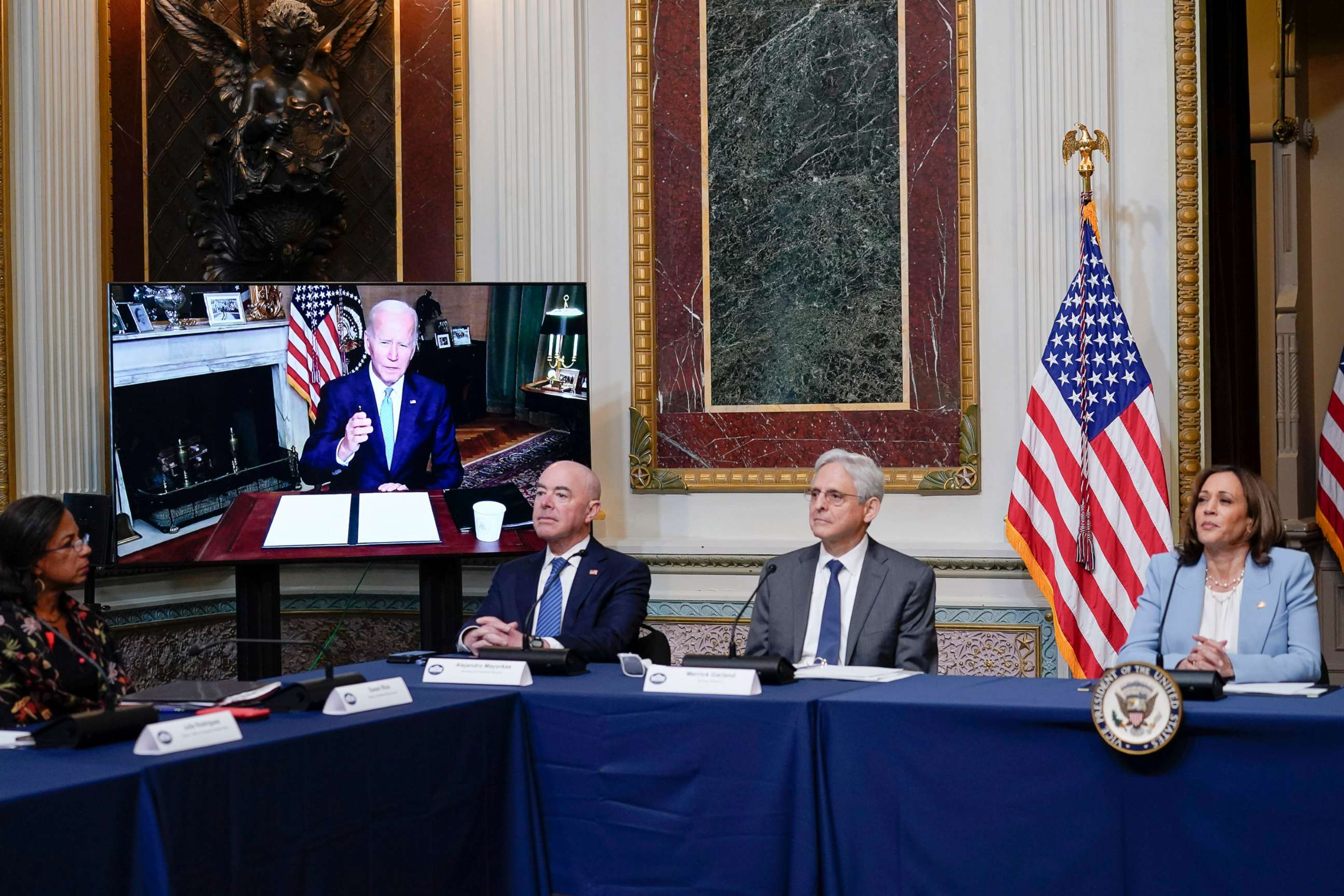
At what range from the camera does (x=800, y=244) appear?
18.1ft

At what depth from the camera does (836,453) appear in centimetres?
374

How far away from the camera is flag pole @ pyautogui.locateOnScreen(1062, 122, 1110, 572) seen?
16.1 ft

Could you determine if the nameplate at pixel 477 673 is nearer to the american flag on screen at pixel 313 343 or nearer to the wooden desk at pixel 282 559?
the wooden desk at pixel 282 559

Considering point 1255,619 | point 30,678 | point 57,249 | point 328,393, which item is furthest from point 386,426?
point 1255,619

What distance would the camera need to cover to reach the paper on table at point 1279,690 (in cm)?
254

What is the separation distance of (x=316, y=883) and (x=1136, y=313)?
3.92 m

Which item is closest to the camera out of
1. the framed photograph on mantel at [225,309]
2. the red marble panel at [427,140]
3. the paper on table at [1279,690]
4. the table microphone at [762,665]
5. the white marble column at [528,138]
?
the paper on table at [1279,690]

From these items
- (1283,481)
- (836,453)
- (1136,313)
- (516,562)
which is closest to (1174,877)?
(836,453)

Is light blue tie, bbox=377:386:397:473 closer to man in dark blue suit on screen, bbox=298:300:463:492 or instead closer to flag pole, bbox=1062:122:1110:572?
man in dark blue suit on screen, bbox=298:300:463:492

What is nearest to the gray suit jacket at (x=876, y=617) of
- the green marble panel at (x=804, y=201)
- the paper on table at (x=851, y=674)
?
the paper on table at (x=851, y=674)

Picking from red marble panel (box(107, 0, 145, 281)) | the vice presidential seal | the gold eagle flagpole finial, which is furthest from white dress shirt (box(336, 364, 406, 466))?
the vice presidential seal

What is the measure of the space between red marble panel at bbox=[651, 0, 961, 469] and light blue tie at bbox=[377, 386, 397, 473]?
1.19m

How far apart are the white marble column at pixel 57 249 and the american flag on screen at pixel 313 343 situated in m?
0.69

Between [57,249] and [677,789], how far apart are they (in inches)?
145
